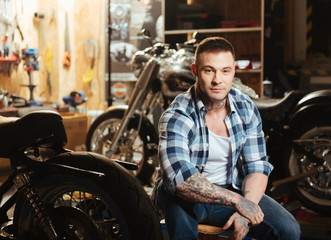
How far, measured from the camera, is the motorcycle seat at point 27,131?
1811 mm

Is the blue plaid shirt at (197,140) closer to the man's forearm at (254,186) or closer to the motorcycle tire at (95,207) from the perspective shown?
the man's forearm at (254,186)

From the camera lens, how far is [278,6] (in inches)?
212

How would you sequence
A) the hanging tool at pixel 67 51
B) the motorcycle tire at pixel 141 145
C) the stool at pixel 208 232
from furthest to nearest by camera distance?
the hanging tool at pixel 67 51 < the motorcycle tire at pixel 141 145 < the stool at pixel 208 232

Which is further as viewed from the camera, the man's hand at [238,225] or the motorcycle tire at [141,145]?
the motorcycle tire at [141,145]

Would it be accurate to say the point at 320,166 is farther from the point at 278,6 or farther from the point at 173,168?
the point at 278,6

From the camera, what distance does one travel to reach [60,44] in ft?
17.6

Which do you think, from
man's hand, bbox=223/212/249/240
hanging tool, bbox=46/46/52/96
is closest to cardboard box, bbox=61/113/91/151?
hanging tool, bbox=46/46/52/96

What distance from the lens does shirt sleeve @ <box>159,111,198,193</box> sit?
5.70 ft

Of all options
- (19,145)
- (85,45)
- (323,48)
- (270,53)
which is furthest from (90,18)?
(19,145)

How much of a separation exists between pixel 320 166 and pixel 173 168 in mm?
1445

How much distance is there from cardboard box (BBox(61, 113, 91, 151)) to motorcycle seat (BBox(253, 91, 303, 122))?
76.5 inches

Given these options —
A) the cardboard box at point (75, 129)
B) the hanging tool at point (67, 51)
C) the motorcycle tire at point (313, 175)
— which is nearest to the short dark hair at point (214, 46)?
the motorcycle tire at point (313, 175)

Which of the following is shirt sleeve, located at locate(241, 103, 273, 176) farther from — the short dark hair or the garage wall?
the garage wall

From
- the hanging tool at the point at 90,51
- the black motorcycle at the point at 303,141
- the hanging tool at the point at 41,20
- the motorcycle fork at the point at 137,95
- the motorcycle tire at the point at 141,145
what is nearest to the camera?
the black motorcycle at the point at 303,141
